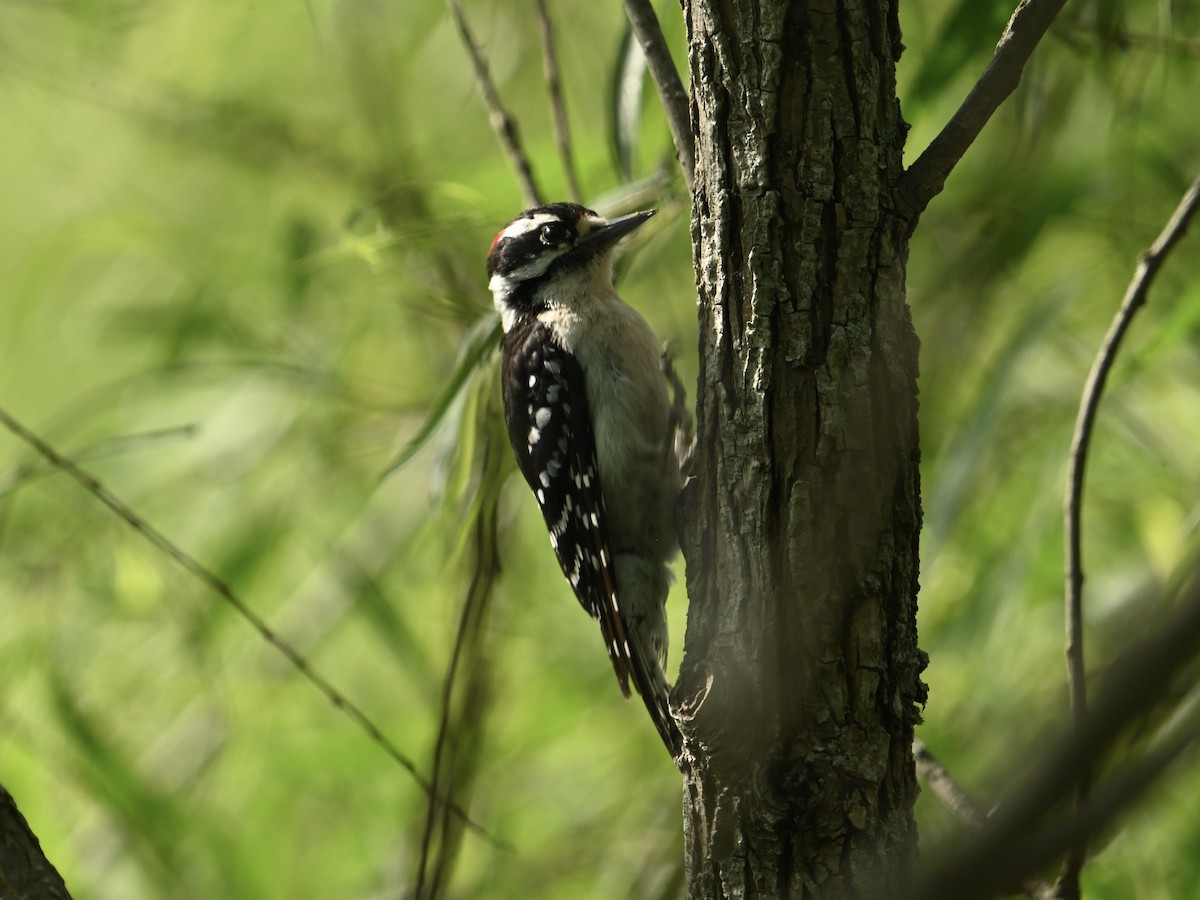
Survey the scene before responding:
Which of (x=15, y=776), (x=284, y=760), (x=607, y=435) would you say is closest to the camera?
(x=607, y=435)

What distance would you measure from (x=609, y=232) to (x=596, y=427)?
467 millimetres

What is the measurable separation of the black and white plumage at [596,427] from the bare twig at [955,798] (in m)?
1.08

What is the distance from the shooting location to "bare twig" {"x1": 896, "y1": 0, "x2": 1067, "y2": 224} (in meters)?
1.54

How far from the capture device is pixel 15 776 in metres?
3.55

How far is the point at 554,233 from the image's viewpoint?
10.2 feet

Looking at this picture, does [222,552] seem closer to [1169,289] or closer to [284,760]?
[284,760]

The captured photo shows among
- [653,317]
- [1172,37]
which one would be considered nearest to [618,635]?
[653,317]

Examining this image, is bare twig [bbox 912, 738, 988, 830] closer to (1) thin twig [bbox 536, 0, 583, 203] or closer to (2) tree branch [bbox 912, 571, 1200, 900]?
(2) tree branch [bbox 912, 571, 1200, 900]

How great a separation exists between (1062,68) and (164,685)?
3174mm

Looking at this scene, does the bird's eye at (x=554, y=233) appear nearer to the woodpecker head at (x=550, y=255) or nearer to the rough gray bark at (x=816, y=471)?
the woodpecker head at (x=550, y=255)

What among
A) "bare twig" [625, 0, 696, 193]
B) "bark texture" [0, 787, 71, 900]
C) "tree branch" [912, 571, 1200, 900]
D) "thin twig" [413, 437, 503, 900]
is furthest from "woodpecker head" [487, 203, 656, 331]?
"tree branch" [912, 571, 1200, 900]

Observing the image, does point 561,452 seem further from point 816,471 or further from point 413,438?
point 816,471

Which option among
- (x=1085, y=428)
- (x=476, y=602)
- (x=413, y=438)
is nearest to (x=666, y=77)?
(x=1085, y=428)

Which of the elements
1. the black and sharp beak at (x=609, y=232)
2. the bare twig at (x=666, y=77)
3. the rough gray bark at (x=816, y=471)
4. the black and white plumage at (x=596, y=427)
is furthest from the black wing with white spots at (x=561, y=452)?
the rough gray bark at (x=816, y=471)
